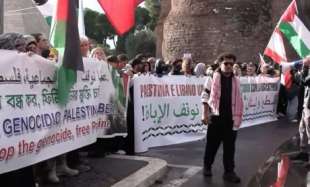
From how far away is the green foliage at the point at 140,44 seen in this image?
70.9 meters

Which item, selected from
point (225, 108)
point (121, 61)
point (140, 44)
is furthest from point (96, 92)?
point (140, 44)

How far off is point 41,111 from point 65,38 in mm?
847

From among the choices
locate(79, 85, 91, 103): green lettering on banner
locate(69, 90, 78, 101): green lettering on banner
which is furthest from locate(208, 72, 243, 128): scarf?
locate(69, 90, 78, 101): green lettering on banner

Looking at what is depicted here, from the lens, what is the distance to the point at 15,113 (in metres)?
5.84

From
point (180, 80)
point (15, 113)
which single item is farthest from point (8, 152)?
point (180, 80)

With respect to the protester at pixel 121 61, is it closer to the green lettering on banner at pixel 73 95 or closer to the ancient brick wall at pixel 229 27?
the green lettering on banner at pixel 73 95

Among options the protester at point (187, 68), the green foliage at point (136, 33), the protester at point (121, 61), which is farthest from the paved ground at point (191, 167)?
the green foliage at point (136, 33)

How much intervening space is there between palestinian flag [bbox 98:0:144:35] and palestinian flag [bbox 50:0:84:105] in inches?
Result: 53.5

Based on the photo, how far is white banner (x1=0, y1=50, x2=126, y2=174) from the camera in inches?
224

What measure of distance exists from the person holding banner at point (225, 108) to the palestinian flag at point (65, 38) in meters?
2.15

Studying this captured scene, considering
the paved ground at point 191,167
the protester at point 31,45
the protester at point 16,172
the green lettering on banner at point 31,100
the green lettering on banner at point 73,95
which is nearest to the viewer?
the protester at point 16,172

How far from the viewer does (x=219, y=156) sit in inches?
411

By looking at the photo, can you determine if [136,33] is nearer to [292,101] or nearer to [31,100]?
[292,101]

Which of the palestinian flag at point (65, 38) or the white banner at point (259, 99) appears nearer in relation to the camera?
the palestinian flag at point (65, 38)
